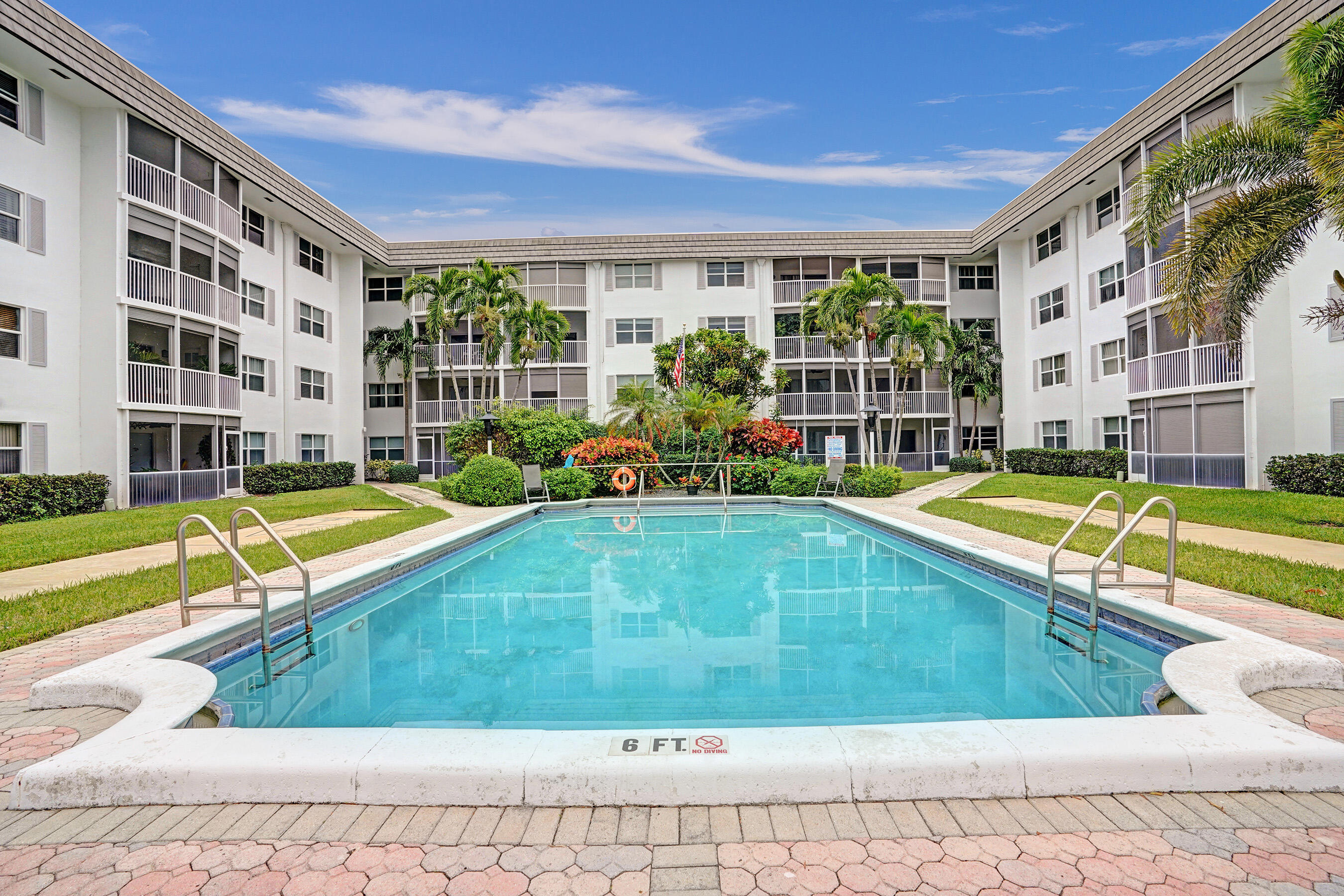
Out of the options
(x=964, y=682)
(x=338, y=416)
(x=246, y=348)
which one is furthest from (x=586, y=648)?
(x=338, y=416)

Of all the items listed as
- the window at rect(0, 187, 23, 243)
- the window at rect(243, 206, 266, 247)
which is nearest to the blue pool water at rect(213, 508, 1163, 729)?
the window at rect(0, 187, 23, 243)

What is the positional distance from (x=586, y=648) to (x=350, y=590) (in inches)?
116

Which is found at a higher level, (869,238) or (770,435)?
(869,238)

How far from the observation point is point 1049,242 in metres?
26.8

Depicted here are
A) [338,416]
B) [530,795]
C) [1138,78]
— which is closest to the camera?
[530,795]

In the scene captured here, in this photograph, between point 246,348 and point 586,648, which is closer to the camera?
point 586,648

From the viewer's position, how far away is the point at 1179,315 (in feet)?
38.8

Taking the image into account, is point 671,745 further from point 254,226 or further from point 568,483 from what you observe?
point 254,226

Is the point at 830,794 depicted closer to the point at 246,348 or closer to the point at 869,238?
the point at 246,348

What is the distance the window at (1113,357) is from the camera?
Answer: 2230cm

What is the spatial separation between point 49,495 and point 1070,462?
28730mm

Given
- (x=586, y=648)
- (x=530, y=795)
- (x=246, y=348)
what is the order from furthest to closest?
1. (x=246, y=348)
2. (x=586, y=648)
3. (x=530, y=795)

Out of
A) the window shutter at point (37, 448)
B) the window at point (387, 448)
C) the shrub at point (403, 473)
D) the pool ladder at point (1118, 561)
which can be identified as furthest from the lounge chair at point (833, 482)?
the window at point (387, 448)

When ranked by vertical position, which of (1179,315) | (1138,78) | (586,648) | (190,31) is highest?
(1138,78)
